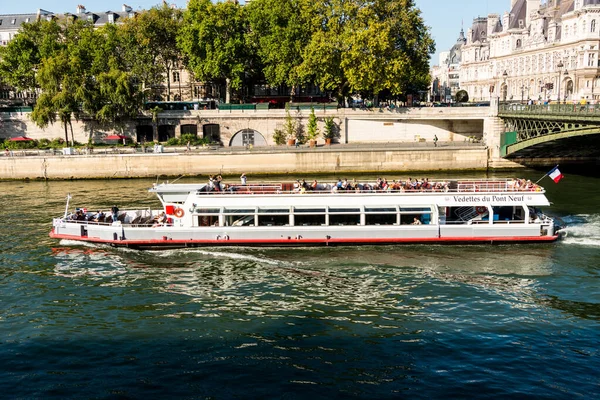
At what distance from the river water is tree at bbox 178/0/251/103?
A: 149ft

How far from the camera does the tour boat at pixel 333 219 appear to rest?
33156 millimetres

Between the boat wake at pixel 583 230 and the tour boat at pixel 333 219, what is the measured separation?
3.16ft

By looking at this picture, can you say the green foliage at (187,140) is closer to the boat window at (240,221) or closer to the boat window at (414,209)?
the boat window at (240,221)

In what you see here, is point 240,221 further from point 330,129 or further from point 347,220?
point 330,129

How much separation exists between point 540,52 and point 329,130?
61279mm

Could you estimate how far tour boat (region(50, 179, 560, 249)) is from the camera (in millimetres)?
33156

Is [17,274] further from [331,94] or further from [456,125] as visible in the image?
[331,94]

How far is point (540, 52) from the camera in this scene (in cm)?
11150

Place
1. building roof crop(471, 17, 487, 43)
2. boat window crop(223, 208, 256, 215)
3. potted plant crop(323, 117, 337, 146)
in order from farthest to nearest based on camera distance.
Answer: building roof crop(471, 17, 487, 43) < potted plant crop(323, 117, 337, 146) < boat window crop(223, 208, 256, 215)

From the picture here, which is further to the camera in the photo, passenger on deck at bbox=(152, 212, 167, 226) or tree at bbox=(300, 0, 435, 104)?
tree at bbox=(300, 0, 435, 104)

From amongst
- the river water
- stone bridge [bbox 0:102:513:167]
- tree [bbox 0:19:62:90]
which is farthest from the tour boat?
tree [bbox 0:19:62:90]

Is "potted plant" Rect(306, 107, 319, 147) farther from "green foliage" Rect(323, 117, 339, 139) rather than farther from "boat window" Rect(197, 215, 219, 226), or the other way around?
"boat window" Rect(197, 215, 219, 226)

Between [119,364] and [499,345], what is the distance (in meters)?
13.3

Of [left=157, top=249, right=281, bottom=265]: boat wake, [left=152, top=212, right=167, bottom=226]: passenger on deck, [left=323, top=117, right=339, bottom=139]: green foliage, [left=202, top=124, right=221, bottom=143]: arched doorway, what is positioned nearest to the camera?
[left=157, top=249, right=281, bottom=265]: boat wake
